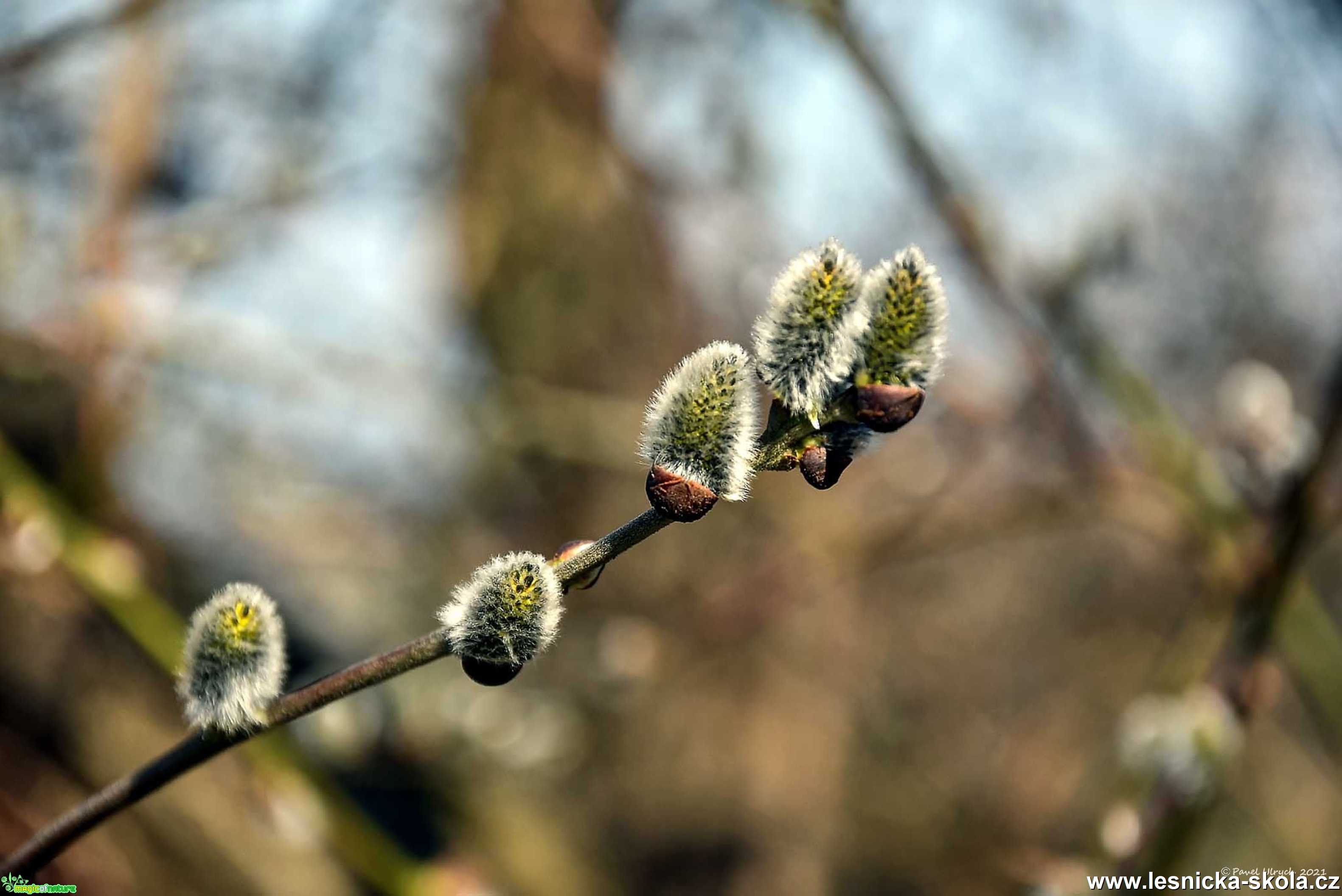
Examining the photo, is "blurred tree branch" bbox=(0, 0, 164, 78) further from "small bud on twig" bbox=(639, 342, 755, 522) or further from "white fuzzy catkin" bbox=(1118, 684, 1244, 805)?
"white fuzzy catkin" bbox=(1118, 684, 1244, 805)

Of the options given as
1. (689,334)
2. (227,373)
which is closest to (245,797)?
(227,373)

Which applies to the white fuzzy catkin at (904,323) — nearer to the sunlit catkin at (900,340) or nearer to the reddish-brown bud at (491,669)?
the sunlit catkin at (900,340)

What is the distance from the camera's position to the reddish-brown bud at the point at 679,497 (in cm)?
85

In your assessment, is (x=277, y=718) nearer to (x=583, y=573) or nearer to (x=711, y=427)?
(x=583, y=573)

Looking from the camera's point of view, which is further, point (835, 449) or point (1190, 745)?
point (1190, 745)

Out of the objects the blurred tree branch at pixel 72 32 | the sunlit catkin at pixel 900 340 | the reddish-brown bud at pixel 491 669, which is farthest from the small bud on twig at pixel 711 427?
the blurred tree branch at pixel 72 32

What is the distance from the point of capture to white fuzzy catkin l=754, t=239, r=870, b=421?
887 mm

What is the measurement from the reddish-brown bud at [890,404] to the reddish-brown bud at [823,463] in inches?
1.8

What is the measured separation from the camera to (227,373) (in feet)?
9.96

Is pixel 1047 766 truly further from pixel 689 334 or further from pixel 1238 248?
pixel 1238 248

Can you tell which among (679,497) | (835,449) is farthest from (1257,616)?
(679,497)

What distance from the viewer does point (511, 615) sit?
2.95ft

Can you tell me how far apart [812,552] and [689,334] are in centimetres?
135

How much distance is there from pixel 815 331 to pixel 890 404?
0.29ft
